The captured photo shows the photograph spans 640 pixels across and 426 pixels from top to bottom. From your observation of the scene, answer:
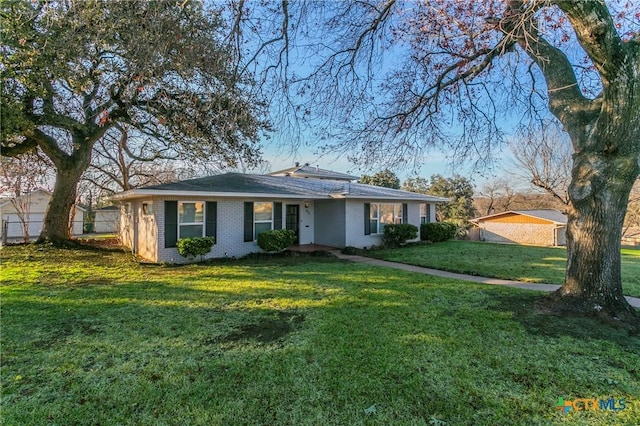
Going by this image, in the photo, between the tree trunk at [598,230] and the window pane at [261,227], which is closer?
the tree trunk at [598,230]

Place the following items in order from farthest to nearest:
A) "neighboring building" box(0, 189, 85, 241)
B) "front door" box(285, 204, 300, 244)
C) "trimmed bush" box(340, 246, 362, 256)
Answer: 1. "neighboring building" box(0, 189, 85, 241)
2. "front door" box(285, 204, 300, 244)
3. "trimmed bush" box(340, 246, 362, 256)

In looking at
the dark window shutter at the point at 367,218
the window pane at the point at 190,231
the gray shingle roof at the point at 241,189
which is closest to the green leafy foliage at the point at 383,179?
the gray shingle roof at the point at 241,189

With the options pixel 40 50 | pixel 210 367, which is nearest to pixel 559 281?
pixel 210 367

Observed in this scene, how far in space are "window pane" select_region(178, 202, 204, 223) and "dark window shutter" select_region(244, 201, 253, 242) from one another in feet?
5.48

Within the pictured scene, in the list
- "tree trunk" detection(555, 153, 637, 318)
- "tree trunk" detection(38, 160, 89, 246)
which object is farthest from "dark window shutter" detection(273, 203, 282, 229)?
"tree trunk" detection(555, 153, 637, 318)

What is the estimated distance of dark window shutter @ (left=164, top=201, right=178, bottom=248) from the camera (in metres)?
10.5

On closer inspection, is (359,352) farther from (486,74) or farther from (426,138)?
(486,74)

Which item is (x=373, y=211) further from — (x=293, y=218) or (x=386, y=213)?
(x=293, y=218)

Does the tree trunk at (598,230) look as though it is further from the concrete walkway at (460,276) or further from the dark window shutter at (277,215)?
the dark window shutter at (277,215)

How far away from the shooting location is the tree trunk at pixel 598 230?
4.85 metres

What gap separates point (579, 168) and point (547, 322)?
8.29 ft

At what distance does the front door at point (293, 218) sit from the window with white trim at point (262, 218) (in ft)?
4.17

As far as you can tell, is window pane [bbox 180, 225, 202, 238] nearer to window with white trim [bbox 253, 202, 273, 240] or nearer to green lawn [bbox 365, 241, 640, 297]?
window with white trim [bbox 253, 202, 273, 240]

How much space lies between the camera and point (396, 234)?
15.1 m
